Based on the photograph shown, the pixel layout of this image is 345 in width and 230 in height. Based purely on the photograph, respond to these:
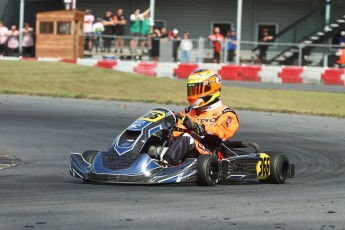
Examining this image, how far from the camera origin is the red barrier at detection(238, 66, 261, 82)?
27.0 meters

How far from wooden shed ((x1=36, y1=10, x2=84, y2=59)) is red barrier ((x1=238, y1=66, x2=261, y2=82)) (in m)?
5.25

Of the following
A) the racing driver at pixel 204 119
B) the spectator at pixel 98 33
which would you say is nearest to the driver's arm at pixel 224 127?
the racing driver at pixel 204 119

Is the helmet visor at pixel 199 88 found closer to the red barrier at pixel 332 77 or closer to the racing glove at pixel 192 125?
the racing glove at pixel 192 125

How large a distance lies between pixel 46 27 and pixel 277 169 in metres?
21.7

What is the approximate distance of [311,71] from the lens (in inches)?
1045

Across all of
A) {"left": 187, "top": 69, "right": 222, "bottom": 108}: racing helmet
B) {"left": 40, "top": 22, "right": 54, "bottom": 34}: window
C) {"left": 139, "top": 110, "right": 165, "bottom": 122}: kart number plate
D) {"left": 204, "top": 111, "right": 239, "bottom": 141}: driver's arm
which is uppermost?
{"left": 40, "top": 22, "right": 54, "bottom": 34}: window

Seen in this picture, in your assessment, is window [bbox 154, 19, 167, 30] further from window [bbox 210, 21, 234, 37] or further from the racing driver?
the racing driver

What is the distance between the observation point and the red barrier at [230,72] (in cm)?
2694

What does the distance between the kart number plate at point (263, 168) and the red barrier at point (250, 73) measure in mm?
17755

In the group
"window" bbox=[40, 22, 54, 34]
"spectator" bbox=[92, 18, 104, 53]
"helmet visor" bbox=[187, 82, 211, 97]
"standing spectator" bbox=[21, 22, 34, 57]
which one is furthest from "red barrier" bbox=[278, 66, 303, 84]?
"helmet visor" bbox=[187, 82, 211, 97]

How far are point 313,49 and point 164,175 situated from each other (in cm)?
1927

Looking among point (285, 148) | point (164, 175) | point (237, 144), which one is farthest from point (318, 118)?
point (164, 175)

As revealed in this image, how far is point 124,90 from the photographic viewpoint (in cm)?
2159

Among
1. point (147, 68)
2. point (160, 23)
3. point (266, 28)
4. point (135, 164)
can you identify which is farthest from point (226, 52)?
point (135, 164)
